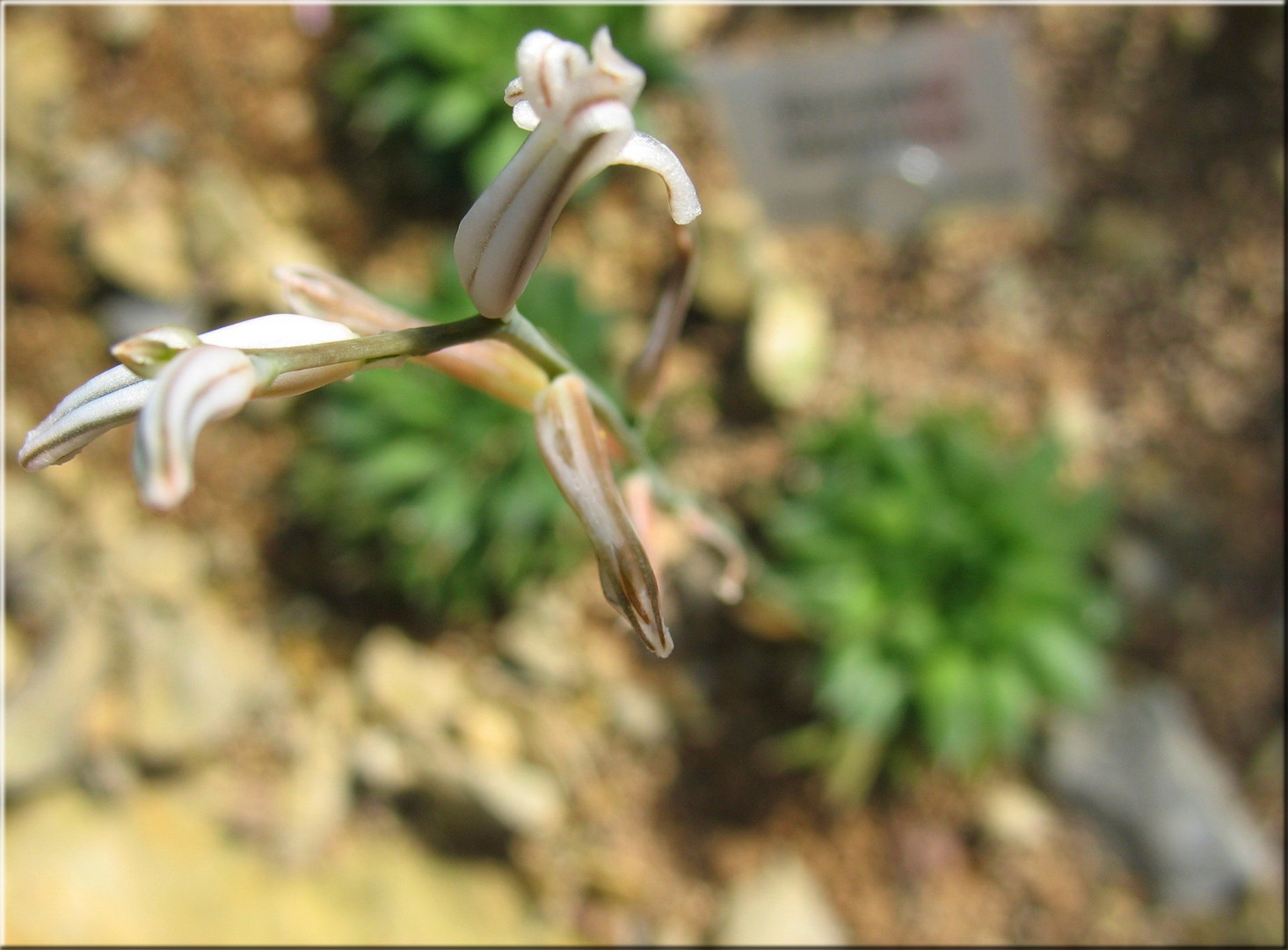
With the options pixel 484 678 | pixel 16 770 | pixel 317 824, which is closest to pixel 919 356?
pixel 484 678

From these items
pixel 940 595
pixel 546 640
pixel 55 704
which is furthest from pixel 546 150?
pixel 55 704

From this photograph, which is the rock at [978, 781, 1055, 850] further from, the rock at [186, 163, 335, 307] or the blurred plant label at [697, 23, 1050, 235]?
the rock at [186, 163, 335, 307]

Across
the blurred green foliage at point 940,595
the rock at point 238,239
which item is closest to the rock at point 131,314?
the rock at point 238,239

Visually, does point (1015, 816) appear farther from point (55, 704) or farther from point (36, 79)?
point (36, 79)

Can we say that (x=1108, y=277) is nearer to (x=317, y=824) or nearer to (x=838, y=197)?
(x=838, y=197)

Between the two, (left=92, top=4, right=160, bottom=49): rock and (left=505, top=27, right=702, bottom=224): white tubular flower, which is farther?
(left=92, top=4, right=160, bottom=49): rock

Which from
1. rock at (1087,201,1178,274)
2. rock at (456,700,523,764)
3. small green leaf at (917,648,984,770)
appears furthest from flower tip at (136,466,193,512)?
rock at (1087,201,1178,274)
